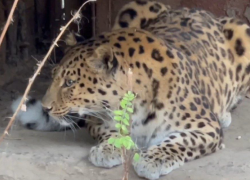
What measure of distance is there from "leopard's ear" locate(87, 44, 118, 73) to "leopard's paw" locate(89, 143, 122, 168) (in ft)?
1.75

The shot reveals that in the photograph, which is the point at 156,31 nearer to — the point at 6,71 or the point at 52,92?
the point at 52,92

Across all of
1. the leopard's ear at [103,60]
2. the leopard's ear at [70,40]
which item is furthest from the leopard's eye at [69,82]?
the leopard's ear at [70,40]

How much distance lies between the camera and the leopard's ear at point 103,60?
402 cm

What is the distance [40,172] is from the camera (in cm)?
384

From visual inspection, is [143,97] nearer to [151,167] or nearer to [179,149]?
[179,149]

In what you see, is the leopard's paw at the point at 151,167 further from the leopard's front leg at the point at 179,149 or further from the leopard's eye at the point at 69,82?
the leopard's eye at the point at 69,82

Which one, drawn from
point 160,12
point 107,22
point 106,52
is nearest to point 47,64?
point 107,22

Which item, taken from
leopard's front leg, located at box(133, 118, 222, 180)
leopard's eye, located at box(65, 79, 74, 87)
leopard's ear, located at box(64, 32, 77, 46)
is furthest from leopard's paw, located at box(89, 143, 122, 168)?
leopard's ear, located at box(64, 32, 77, 46)

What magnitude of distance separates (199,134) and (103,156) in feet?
2.38

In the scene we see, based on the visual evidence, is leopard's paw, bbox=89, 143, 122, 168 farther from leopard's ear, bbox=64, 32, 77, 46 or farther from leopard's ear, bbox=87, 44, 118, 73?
Result: leopard's ear, bbox=64, 32, 77, 46

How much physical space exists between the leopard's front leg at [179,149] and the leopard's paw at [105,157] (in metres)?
0.15

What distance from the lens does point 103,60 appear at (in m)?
4.03

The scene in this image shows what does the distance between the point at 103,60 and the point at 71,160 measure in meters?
0.71

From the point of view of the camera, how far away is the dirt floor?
3.82m
